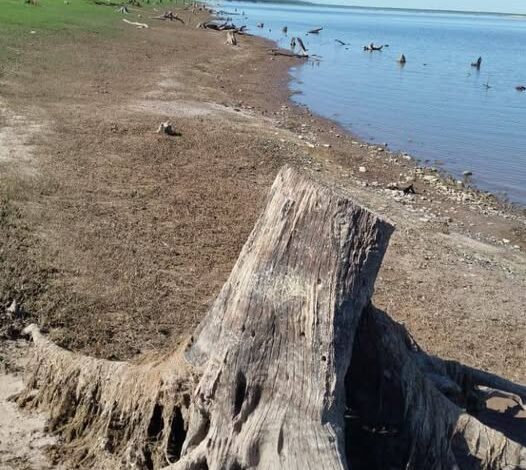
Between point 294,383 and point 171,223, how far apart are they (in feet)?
25.3

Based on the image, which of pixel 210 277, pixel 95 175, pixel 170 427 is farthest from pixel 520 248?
pixel 170 427

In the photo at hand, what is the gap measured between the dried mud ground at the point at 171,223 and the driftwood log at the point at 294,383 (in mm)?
1055

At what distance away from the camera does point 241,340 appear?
15.8 ft

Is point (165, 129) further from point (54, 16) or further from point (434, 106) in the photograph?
point (54, 16)

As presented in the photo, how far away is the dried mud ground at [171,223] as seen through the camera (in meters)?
8.52

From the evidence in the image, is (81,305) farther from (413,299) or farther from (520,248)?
(520,248)

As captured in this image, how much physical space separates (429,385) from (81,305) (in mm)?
4772

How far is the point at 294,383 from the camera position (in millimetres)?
4656

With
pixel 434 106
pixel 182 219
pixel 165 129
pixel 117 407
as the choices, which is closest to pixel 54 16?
pixel 434 106

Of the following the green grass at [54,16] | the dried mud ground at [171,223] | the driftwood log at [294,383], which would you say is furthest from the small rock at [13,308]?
the green grass at [54,16]

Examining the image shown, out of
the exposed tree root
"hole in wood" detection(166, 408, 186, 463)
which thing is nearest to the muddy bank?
the exposed tree root

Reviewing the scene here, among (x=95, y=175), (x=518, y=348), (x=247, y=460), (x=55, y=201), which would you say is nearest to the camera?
(x=247, y=460)

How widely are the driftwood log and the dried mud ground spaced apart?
1055 millimetres

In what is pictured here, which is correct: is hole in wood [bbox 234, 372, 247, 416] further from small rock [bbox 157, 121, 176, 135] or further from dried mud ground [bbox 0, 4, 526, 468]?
small rock [bbox 157, 121, 176, 135]
